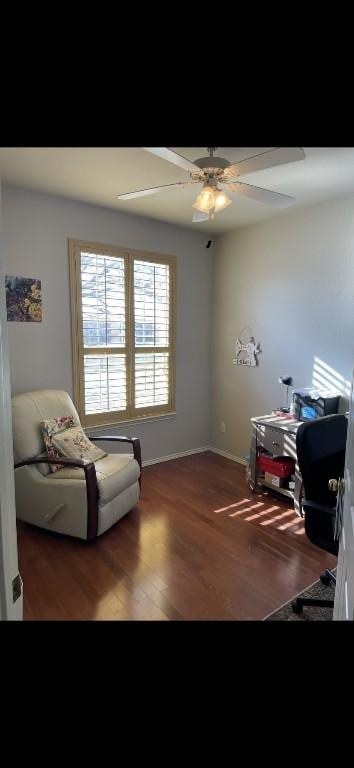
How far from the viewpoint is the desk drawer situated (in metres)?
2.95

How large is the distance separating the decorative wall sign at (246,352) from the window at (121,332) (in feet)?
2.41

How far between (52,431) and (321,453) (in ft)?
6.31

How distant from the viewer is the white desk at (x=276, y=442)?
2.86 m

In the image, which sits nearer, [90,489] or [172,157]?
[172,157]

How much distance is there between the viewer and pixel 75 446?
267cm

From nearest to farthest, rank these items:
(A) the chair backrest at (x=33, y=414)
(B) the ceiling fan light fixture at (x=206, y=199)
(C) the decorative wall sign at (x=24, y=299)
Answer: (B) the ceiling fan light fixture at (x=206, y=199) < (A) the chair backrest at (x=33, y=414) < (C) the decorative wall sign at (x=24, y=299)

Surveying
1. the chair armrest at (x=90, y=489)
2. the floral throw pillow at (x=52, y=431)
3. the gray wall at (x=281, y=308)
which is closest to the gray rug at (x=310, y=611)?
the chair armrest at (x=90, y=489)

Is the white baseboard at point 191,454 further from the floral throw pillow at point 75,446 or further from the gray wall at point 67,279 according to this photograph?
the floral throw pillow at point 75,446

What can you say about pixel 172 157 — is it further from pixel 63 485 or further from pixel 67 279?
pixel 63 485

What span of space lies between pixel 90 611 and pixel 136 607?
238 millimetres

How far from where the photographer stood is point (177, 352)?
3.92 metres

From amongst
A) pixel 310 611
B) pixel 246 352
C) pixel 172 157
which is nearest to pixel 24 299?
pixel 172 157
